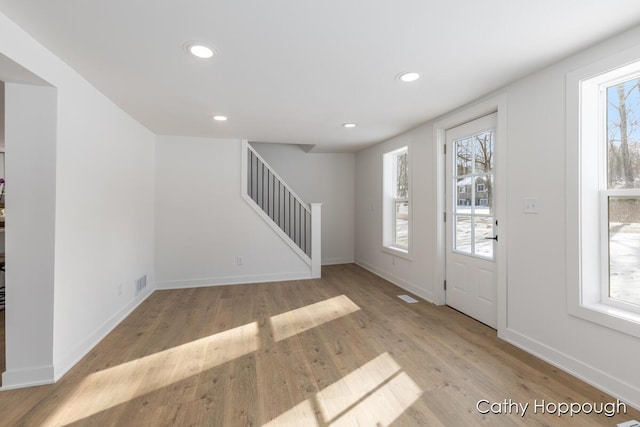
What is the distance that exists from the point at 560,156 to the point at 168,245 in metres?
4.68

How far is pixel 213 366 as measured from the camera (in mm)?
2236

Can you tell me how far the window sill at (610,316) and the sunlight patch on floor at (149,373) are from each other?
97.9 inches

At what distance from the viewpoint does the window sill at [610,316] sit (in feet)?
5.77

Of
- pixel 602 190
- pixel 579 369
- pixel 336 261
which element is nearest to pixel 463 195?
pixel 602 190

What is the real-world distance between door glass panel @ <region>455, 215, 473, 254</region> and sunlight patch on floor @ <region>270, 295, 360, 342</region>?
1.42m

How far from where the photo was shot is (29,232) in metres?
1.97

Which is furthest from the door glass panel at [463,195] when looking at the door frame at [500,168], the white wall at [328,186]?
the white wall at [328,186]

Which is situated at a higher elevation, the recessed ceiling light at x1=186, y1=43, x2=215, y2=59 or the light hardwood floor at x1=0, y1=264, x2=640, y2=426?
the recessed ceiling light at x1=186, y1=43, x2=215, y2=59

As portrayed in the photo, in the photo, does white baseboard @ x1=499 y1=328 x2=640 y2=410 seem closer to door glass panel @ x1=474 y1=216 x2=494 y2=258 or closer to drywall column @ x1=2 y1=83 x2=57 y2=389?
door glass panel @ x1=474 y1=216 x2=494 y2=258

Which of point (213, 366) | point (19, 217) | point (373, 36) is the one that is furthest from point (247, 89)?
point (213, 366)

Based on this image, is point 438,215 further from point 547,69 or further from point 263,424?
point 263,424

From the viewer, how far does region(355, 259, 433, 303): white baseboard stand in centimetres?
377

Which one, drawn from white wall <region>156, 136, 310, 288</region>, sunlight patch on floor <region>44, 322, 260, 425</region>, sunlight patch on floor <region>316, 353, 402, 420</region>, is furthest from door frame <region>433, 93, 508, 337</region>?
white wall <region>156, 136, 310, 288</region>

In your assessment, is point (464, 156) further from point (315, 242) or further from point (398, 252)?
point (315, 242)
